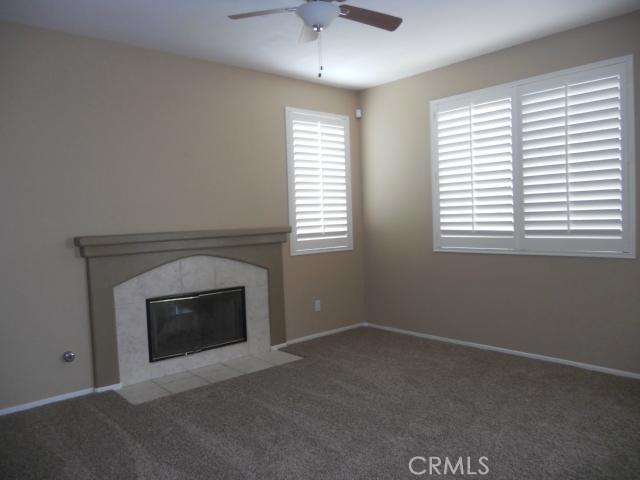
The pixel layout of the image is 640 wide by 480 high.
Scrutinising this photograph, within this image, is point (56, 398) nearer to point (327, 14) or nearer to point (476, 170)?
point (327, 14)

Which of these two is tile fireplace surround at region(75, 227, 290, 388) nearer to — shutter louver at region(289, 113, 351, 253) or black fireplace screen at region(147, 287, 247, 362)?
black fireplace screen at region(147, 287, 247, 362)

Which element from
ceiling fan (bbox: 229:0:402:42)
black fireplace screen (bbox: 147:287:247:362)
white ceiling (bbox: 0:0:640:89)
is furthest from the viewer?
black fireplace screen (bbox: 147:287:247:362)

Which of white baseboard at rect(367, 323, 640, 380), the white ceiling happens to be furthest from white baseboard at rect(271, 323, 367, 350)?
the white ceiling

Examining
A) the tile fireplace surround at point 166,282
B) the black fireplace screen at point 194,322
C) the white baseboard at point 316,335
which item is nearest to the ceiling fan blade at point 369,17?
the tile fireplace surround at point 166,282

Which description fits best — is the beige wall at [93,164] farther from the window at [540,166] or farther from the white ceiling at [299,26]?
the window at [540,166]

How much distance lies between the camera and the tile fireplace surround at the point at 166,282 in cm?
381

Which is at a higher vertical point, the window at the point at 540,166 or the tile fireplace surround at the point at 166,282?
the window at the point at 540,166

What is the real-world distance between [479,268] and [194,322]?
2.64m

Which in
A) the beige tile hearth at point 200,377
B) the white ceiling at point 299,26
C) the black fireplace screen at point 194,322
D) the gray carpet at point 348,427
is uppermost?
the white ceiling at point 299,26

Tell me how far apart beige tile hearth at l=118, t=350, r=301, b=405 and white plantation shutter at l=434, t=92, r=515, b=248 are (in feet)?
6.61

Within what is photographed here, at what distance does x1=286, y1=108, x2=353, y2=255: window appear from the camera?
5.09m

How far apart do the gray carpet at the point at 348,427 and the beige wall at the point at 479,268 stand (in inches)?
13.4

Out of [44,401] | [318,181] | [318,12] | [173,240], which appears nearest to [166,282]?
[173,240]

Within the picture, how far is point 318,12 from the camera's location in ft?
9.37
